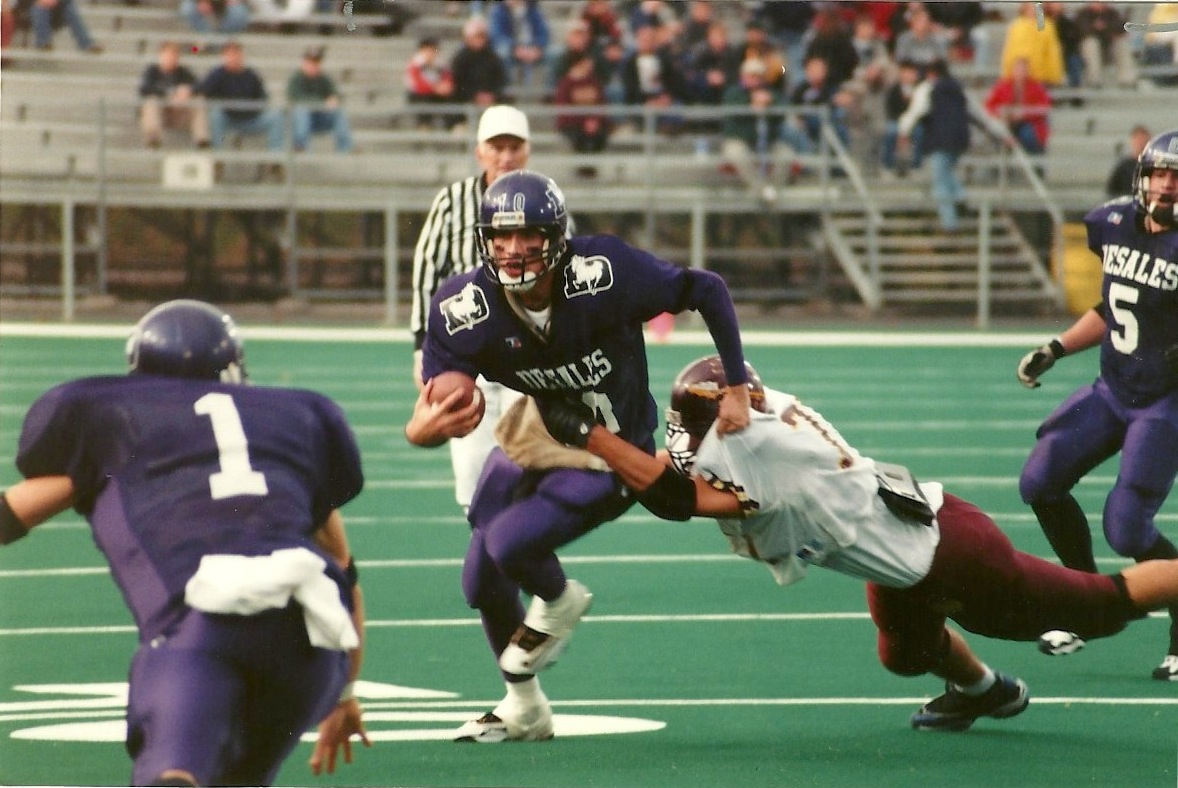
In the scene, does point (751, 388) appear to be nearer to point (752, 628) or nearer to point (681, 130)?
point (752, 628)

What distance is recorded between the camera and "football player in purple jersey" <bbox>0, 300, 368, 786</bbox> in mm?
3445

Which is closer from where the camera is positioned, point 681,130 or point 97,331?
point 97,331

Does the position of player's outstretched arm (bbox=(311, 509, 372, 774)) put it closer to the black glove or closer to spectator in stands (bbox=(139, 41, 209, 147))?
the black glove

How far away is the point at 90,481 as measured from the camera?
3570 mm

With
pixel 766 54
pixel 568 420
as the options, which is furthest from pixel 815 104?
pixel 568 420

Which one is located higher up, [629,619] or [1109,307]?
[1109,307]

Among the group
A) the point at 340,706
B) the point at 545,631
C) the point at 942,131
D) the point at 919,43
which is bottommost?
the point at 545,631

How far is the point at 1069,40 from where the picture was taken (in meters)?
18.4

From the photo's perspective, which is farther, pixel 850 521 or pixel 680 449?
pixel 680 449

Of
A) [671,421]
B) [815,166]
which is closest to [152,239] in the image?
[815,166]

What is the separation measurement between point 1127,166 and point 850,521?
→ 1405 cm

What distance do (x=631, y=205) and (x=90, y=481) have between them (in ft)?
50.8

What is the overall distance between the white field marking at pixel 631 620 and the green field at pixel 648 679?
1 cm

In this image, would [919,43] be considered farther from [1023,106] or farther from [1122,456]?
[1122,456]
